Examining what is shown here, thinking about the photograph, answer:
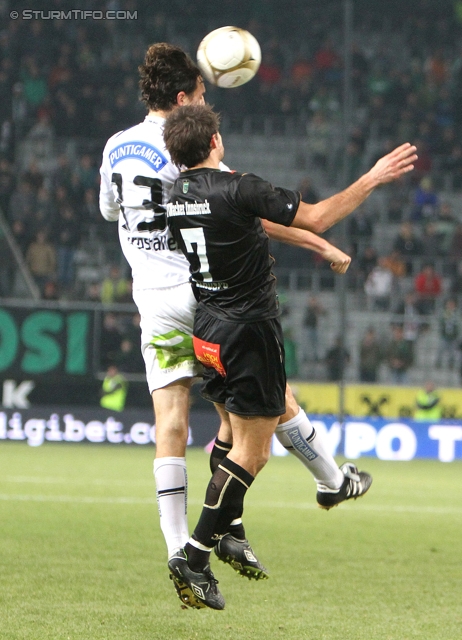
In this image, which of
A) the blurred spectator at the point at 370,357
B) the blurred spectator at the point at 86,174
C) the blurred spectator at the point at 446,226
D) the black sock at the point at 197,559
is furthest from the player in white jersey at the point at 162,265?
the blurred spectator at the point at 446,226

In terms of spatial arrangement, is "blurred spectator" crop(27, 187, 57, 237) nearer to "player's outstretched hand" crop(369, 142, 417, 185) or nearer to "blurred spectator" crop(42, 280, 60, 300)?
"blurred spectator" crop(42, 280, 60, 300)

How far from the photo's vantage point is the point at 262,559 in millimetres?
6859

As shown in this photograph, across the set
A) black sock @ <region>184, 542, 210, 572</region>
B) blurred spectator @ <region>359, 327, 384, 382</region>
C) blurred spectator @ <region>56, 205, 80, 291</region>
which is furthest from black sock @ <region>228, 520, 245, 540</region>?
blurred spectator @ <region>56, 205, 80, 291</region>

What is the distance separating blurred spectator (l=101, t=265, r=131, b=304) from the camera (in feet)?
58.3

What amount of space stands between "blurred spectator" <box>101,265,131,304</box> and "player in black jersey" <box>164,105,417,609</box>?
13068 mm

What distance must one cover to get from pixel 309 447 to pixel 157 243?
1.28m

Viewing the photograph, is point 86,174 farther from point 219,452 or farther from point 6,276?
point 219,452

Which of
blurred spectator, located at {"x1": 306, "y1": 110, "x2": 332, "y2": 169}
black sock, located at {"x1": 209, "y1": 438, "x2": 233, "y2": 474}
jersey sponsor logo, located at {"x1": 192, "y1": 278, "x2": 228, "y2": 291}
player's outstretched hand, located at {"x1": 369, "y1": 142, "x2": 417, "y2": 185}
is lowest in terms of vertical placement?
black sock, located at {"x1": 209, "y1": 438, "x2": 233, "y2": 474}

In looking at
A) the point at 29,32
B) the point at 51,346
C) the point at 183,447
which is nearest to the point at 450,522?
the point at 183,447

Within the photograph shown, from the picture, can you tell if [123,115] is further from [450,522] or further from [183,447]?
[183,447]

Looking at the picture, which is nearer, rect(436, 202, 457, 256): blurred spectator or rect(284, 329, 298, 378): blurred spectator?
rect(284, 329, 298, 378): blurred spectator

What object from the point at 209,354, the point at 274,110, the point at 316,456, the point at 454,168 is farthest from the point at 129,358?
the point at 209,354

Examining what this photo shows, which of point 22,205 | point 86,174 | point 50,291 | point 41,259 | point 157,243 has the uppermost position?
point 86,174

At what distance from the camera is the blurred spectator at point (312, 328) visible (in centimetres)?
1753
